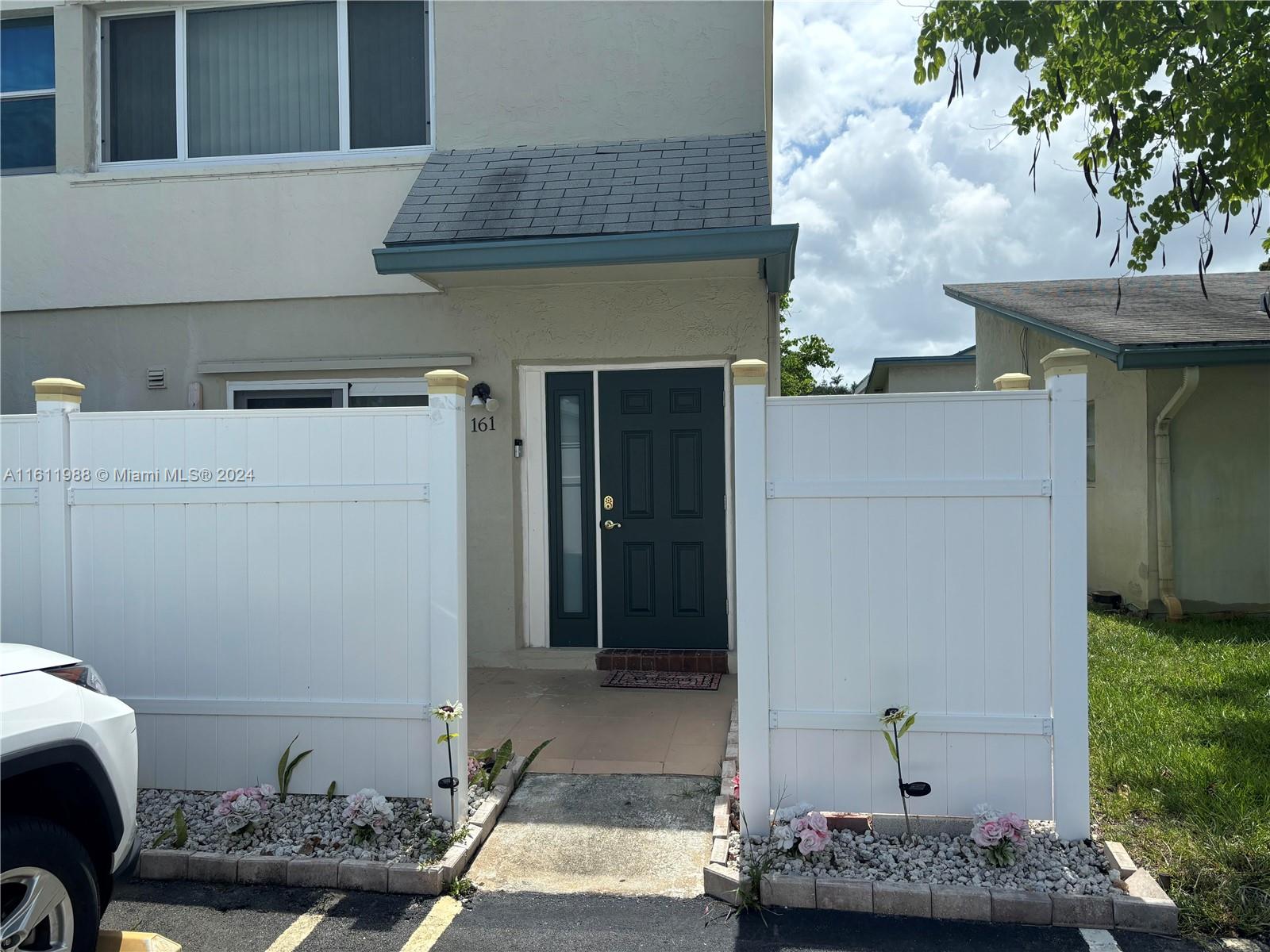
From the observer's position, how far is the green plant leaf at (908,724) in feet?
12.3

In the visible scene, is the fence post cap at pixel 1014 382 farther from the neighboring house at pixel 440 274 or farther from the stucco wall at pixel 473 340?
the stucco wall at pixel 473 340

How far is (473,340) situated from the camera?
7.12 meters

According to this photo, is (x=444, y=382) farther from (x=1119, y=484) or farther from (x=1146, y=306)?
(x=1146, y=306)

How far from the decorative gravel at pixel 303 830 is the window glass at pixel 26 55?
6.41 metres

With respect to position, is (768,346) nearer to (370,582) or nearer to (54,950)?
(370,582)

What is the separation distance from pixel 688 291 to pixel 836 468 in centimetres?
331

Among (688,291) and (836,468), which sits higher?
(688,291)

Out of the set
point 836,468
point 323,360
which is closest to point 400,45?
point 323,360

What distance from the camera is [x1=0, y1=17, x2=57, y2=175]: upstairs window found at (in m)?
7.73

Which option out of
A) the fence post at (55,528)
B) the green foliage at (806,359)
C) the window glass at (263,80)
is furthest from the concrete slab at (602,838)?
the green foliage at (806,359)

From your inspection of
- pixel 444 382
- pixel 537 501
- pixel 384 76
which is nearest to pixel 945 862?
pixel 444 382

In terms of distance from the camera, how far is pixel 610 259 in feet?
19.8

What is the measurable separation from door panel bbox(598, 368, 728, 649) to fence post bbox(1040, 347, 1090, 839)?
11.1 ft

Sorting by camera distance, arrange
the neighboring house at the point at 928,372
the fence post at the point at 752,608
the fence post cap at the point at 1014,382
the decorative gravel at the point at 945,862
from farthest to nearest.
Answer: the neighboring house at the point at 928,372, the fence post cap at the point at 1014,382, the fence post at the point at 752,608, the decorative gravel at the point at 945,862
